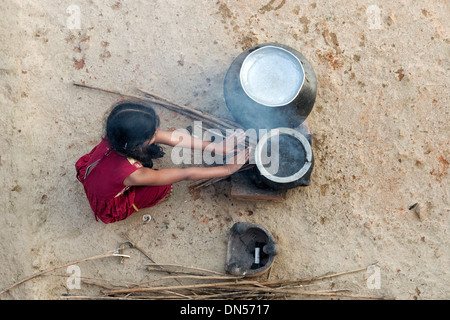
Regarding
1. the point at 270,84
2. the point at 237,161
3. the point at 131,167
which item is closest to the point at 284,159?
the point at 237,161

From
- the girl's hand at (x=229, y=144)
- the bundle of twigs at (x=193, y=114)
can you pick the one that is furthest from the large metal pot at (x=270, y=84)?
the bundle of twigs at (x=193, y=114)

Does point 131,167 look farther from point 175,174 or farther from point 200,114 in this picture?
point 200,114

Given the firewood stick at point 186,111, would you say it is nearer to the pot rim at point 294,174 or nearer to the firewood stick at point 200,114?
the firewood stick at point 200,114

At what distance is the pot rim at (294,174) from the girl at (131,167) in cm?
12

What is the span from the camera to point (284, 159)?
3213mm

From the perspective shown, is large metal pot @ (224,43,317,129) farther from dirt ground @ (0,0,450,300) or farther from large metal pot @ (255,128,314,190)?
dirt ground @ (0,0,450,300)

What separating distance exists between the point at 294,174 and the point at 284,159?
0.16 metres

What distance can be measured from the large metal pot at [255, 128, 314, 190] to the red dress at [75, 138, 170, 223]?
859mm

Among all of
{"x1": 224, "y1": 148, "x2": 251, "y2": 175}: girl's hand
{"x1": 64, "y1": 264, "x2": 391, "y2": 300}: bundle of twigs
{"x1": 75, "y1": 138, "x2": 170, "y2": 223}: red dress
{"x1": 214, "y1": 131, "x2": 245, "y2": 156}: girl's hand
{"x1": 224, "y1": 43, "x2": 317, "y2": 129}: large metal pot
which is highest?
{"x1": 224, "y1": 43, "x2": 317, "y2": 129}: large metal pot

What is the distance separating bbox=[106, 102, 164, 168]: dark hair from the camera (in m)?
2.57

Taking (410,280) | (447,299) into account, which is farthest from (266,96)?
(447,299)

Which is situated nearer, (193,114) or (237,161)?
(237,161)

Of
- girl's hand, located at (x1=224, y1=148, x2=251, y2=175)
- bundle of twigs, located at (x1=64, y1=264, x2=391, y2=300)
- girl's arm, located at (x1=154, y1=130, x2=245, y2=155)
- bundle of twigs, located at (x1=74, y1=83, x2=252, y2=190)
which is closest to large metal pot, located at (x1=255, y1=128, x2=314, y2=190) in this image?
girl's hand, located at (x1=224, y1=148, x2=251, y2=175)
